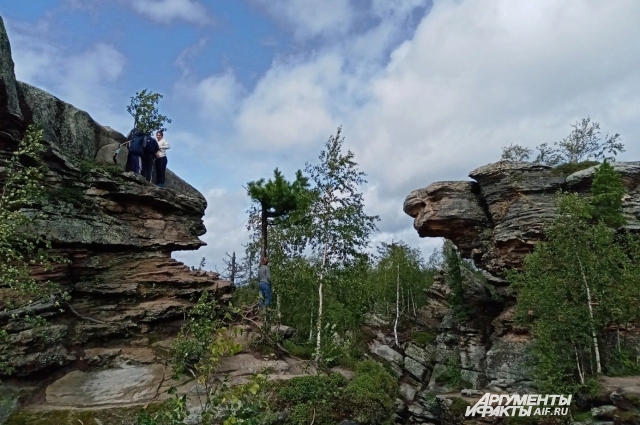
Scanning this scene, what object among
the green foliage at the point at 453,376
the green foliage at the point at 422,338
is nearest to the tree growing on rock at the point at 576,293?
the green foliage at the point at 453,376

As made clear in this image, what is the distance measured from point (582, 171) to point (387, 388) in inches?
615

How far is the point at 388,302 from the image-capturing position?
34.8 meters

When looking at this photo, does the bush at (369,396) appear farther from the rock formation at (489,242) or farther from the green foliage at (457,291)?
the green foliage at (457,291)

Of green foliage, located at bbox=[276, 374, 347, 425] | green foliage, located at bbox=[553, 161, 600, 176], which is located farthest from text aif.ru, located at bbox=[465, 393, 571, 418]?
green foliage, located at bbox=[553, 161, 600, 176]

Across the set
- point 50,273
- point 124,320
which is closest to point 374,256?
point 124,320

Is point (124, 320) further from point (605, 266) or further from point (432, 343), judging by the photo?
point (432, 343)

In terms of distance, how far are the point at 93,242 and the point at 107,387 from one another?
3.89 m

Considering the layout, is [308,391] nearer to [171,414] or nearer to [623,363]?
[171,414]

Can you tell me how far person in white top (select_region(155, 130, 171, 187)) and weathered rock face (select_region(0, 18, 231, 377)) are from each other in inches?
43.5

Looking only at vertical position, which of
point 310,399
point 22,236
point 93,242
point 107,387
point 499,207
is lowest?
point 310,399

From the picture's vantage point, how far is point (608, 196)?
1819 centimetres

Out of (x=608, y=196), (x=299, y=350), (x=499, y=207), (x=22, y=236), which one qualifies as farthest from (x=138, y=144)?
(x=608, y=196)

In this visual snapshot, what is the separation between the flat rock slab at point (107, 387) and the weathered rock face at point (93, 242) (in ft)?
1.81

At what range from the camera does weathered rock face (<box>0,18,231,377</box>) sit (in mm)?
9508
